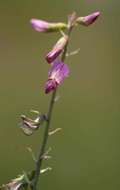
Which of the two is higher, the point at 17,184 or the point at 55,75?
the point at 55,75

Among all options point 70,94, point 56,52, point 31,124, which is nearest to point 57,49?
point 56,52

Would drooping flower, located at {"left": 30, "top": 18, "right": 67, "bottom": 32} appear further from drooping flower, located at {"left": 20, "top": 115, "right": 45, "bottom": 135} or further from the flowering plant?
drooping flower, located at {"left": 20, "top": 115, "right": 45, "bottom": 135}

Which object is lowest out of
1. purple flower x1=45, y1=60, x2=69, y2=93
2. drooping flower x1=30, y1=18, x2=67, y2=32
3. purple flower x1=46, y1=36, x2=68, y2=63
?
purple flower x1=45, y1=60, x2=69, y2=93

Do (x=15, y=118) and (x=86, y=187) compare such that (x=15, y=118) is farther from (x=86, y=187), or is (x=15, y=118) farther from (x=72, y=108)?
(x=86, y=187)

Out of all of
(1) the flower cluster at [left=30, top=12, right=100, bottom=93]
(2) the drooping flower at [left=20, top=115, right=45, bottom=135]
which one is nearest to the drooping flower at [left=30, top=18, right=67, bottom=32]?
(1) the flower cluster at [left=30, top=12, right=100, bottom=93]

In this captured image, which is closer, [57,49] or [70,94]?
[57,49]

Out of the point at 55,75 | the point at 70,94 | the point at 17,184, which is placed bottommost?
the point at 70,94

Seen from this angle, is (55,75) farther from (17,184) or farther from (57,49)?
(17,184)

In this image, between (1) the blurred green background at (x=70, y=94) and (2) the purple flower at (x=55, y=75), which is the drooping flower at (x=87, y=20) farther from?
(1) the blurred green background at (x=70, y=94)
